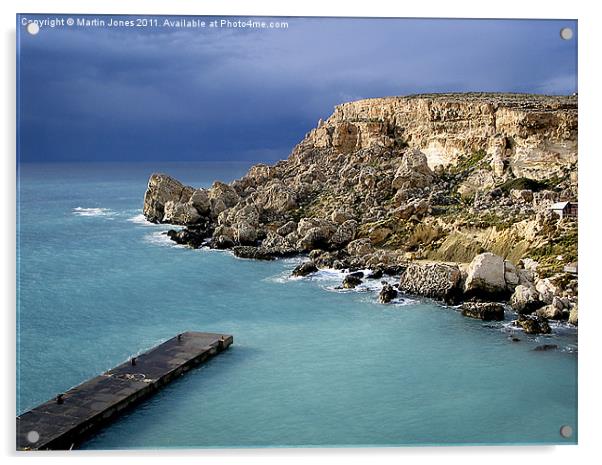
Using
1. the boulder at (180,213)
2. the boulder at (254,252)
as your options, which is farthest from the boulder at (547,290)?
the boulder at (180,213)

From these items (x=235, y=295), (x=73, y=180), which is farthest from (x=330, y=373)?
(x=73, y=180)

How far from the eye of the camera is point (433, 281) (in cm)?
1073

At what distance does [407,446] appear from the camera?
6.97m

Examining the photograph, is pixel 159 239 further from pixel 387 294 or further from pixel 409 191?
pixel 409 191

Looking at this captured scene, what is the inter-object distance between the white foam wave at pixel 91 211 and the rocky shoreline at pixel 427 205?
1263mm

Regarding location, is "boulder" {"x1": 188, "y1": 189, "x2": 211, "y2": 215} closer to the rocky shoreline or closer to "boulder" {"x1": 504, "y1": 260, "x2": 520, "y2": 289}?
the rocky shoreline

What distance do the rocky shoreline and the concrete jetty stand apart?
3.69 metres

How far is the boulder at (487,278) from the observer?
33.9 ft

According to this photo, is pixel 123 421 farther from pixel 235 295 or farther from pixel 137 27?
pixel 137 27

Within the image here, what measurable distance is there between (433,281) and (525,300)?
1.57m

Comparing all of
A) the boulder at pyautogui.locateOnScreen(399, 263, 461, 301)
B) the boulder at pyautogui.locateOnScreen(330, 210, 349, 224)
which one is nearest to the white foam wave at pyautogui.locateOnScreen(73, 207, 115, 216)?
the boulder at pyautogui.locateOnScreen(330, 210, 349, 224)

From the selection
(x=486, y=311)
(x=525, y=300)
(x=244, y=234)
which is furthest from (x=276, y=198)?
(x=525, y=300)

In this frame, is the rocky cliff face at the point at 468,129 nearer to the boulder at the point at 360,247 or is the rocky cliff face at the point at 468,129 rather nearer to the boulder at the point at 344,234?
the boulder at the point at 344,234

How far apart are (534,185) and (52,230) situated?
878cm
